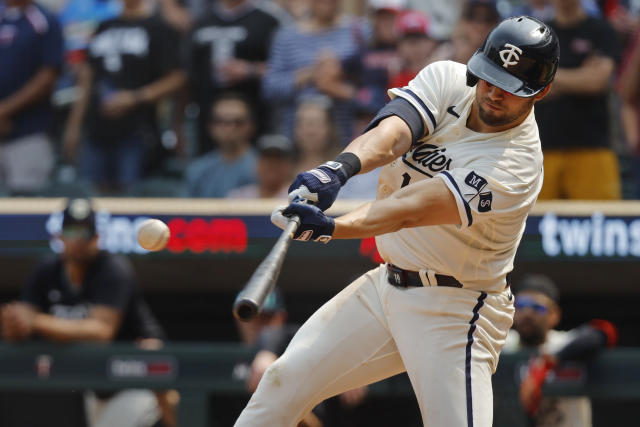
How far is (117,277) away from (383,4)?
2583mm

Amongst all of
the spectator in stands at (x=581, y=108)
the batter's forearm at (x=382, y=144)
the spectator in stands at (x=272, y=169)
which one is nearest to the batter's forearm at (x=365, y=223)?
the batter's forearm at (x=382, y=144)

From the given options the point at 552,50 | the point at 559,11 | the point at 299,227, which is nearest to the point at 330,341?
the point at 299,227

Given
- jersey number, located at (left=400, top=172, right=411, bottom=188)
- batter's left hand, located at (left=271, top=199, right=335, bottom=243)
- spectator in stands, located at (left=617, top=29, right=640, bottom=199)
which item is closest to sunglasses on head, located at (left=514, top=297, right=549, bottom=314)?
spectator in stands, located at (left=617, top=29, right=640, bottom=199)

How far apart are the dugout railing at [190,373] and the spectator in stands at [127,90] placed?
154 centimetres

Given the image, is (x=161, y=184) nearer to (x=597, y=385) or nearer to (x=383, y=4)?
(x=383, y=4)

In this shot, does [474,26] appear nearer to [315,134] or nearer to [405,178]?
[315,134]

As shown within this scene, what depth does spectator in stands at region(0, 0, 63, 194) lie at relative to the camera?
6.97 m

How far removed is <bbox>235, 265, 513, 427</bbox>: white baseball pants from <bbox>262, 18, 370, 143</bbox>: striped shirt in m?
3.21

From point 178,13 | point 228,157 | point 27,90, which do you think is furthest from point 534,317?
point 27,90

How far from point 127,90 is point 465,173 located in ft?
13.6

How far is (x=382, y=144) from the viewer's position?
328 cm

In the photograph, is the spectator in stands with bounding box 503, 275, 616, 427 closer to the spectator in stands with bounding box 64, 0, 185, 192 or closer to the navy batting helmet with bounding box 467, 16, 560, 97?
the navy batting helmet with bounding box 467, 16, 560, 97

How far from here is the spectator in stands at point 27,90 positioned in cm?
697

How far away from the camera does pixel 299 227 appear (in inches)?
117
